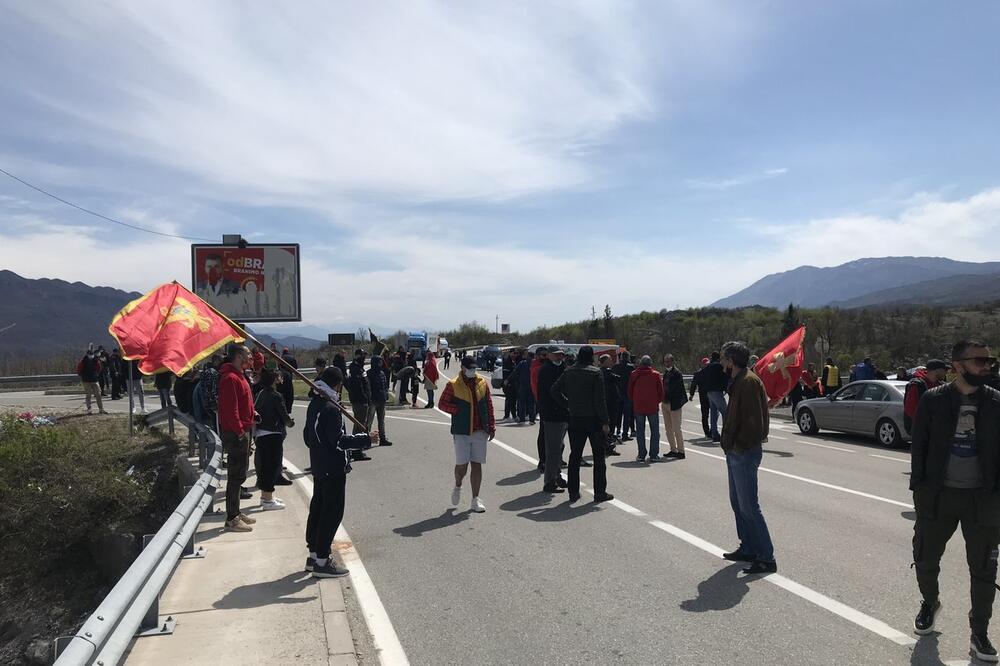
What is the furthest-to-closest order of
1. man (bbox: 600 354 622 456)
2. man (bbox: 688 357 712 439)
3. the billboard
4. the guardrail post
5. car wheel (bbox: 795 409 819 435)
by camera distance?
1. the billboard
2. car wheel (bbox: 795 409 819 435)
3. man (bbox: 688 357 712 439)
4. man (bbox: 600 354 622 456)
5. the guardrail post

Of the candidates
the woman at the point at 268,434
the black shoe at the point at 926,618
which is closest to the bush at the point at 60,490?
the woman at the point at 268,434

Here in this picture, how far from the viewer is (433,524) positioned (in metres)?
8.38

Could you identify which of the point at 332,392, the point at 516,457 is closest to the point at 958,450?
the point at 332,392

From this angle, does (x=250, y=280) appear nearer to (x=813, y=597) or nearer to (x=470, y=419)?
(x=470, y=419)

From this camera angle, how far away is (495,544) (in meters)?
7.46

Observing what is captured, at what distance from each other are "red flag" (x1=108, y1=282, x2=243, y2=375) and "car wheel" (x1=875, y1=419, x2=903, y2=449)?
12.9 meters

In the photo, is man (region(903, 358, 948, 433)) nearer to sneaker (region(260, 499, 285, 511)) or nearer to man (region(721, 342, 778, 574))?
man (region(721, 342, 778, 574))

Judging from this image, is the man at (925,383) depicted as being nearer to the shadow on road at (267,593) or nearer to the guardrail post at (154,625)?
the shadow on road at (267,593)

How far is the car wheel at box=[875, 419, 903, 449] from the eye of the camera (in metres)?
15.1

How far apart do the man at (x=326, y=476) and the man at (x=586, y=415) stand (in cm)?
338

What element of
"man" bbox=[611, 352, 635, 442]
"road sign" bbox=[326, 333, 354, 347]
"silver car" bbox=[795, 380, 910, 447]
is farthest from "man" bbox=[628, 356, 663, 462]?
"road sign" bbox=[326, 333, 354, 347]

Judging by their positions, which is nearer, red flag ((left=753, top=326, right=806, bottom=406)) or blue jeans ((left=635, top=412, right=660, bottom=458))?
blue jeans ((left=635, top=412, right=660, bottom=458))

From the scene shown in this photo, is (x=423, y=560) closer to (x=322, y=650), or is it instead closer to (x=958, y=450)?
(x=322, y=650)

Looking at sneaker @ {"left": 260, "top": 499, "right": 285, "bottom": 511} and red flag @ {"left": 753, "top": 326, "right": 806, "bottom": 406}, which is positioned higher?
red flag @ {"left": 753, "top": 326, "right": 806, "bottom": 406}
